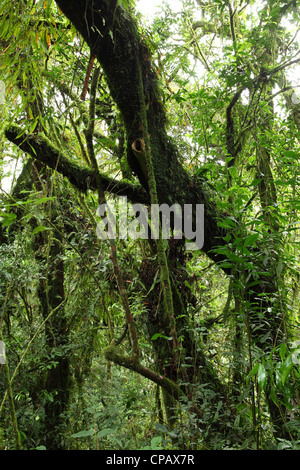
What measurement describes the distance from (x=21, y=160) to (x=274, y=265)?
297 centimetres

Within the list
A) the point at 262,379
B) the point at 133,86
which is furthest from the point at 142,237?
→ the point at 262,379

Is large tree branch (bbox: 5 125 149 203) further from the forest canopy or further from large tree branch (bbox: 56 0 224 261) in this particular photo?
large tree branch (bbox: 56 0 224 261)

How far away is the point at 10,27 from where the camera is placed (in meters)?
1.64

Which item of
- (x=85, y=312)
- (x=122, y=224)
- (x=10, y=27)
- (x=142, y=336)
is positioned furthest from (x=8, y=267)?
(x=10, y=27)

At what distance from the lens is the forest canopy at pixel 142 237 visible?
1.72 meters

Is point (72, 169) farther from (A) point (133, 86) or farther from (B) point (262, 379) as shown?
(B) point (262, 379)

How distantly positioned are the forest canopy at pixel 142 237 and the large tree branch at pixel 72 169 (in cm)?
1

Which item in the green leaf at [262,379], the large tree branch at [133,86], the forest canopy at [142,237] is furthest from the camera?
the large tree branch at [133,86]

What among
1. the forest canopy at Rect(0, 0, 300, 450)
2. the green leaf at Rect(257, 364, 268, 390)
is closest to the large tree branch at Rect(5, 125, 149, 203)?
the forest canopy at Rect(0, 0, 300, 450)

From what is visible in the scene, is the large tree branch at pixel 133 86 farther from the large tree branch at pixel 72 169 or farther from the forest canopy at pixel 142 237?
the large tree branch at pixel 72 169

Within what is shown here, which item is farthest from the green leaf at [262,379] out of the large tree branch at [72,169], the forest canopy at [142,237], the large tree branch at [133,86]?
the large tree branch at [72,169]

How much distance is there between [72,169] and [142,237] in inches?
31.9

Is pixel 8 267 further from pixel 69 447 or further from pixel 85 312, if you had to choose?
pixel 69 447

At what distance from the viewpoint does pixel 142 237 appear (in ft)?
9.06
